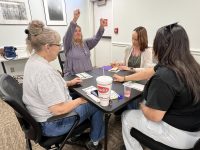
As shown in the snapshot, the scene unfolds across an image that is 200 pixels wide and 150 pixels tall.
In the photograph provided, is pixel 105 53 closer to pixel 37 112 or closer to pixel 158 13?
pixel 158 13

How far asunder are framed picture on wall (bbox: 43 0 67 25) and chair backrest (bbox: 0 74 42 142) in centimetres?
316

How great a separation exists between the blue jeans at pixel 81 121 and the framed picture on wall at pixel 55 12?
3.31 metres

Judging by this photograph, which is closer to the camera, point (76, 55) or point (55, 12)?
point (76, 55)

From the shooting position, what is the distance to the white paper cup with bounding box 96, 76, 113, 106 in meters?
1.00

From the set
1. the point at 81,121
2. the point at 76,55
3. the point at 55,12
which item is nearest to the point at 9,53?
the point at 55,12

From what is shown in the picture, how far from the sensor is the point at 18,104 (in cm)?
94

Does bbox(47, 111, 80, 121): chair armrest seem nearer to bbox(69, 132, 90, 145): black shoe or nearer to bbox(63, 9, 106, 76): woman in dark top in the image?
bbox(69, 132, 90, 145): black shoe

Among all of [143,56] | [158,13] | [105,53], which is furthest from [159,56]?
[105,53]

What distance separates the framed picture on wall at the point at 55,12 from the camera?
12.7ft

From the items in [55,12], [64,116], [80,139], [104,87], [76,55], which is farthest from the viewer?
[55,12]

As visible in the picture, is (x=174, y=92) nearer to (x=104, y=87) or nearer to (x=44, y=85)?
(x=104, y=87)

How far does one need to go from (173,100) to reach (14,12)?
3779 millimetres

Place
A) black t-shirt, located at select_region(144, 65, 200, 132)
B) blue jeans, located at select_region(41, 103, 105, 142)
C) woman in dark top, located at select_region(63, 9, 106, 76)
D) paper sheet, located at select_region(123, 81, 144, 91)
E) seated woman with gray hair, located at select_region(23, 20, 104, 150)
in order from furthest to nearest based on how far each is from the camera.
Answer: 1. woman in dark top, located at select_region(63, 9, 106, 76)
2. paper sheet, located at select_region(123, 81, 144, 91)
3. blue jeans, located at select_region(41, 103, 105, 142)
4. seated woman with gray hair, located at select_region(23, 20, 104, 150)
5. black t-shirt, located at select_region(144, 65, 200, 132)

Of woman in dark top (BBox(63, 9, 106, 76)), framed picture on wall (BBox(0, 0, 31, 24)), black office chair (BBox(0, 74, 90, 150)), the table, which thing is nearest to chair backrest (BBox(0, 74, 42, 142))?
black office chair (BBox(0, 74, 90, 150))
